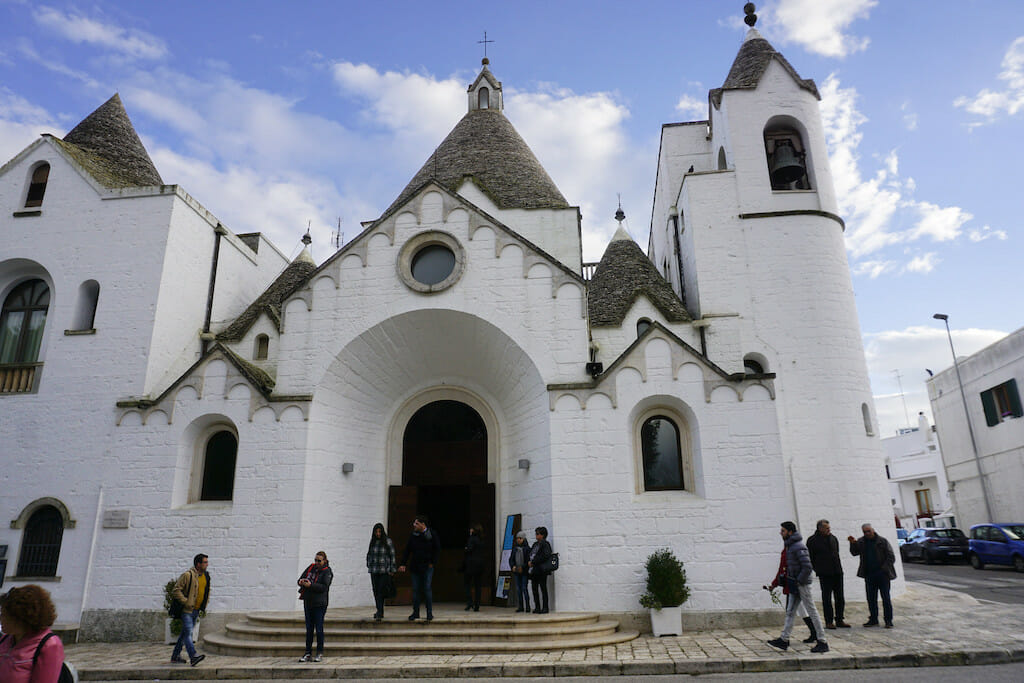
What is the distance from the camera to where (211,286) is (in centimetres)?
1644

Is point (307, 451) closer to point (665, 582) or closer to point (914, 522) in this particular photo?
point (665, 582)

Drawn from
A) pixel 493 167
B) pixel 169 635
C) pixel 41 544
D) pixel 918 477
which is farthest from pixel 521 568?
pixel 918 477

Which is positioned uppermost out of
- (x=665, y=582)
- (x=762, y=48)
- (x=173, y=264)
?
(x=762, y=48)

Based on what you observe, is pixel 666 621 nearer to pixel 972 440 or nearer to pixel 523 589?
pixel 523 589

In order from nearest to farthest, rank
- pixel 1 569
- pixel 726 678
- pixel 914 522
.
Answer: pixel 726 678
pixel 1 569
pixel 914 522

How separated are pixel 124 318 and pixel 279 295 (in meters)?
3.98

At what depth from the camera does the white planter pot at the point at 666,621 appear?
35.3 ft

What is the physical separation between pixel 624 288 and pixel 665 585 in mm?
7964

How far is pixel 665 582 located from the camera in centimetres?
1074

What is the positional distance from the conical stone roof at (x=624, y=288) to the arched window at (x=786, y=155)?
4065 millimetres

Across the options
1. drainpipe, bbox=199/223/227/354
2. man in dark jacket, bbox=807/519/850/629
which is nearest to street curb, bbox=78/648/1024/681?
man in dark jacket, bbox=807/519/850/629

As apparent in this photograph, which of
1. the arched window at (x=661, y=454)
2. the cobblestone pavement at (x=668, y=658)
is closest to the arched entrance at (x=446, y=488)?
the arched window at (x=661, y=454)

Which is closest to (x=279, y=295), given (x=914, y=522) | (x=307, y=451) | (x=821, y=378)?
(x=307, y=451)

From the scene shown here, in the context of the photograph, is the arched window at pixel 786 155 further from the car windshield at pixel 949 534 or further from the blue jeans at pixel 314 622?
the car windshield at pixel 949 534
